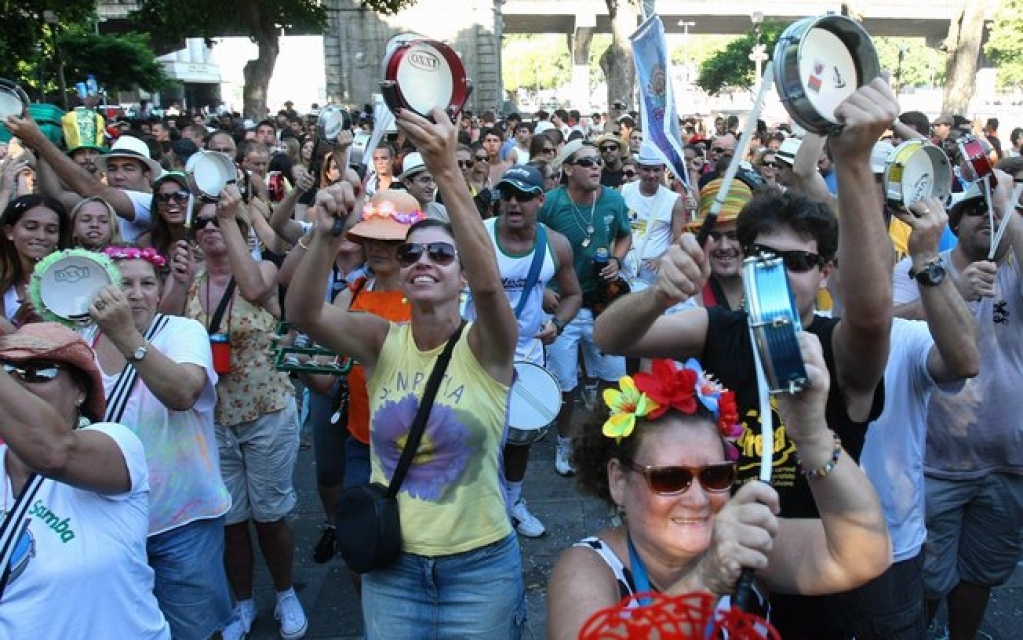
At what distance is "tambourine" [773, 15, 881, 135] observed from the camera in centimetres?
182

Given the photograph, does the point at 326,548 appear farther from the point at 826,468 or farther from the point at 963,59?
the point at 963,59

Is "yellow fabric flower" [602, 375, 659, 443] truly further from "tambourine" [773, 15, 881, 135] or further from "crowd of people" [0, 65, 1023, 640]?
"tambourine" [773, 15, 881, 135]

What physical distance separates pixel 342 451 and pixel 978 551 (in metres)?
3.02

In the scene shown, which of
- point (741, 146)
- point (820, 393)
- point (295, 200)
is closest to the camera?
point (820, 393)

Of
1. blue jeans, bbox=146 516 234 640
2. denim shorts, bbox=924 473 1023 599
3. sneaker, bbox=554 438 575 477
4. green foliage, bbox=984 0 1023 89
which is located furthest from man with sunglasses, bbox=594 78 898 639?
green foliage, bbox=984 0 1023 89

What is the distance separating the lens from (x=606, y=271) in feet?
20.7

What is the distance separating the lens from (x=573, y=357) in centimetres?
623

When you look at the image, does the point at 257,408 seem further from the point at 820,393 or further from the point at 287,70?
the point at 287,70

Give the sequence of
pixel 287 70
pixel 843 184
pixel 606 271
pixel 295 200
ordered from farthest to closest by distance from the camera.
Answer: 1. pixel 287 70
2. pixel 606 271
3. pixel 295 200
4. pixel 843 184

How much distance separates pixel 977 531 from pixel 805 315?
1737mm

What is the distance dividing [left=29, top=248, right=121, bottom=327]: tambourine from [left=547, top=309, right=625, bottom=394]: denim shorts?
3337 mm

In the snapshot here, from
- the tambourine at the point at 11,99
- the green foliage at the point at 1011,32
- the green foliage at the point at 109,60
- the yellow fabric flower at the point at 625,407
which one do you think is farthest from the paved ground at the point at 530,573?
the green foliage at the point at 1011,32

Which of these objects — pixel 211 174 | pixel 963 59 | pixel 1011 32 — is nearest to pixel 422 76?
pixel 211 174

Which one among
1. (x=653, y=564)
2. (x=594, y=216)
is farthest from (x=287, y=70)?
(x=653, y=564)
